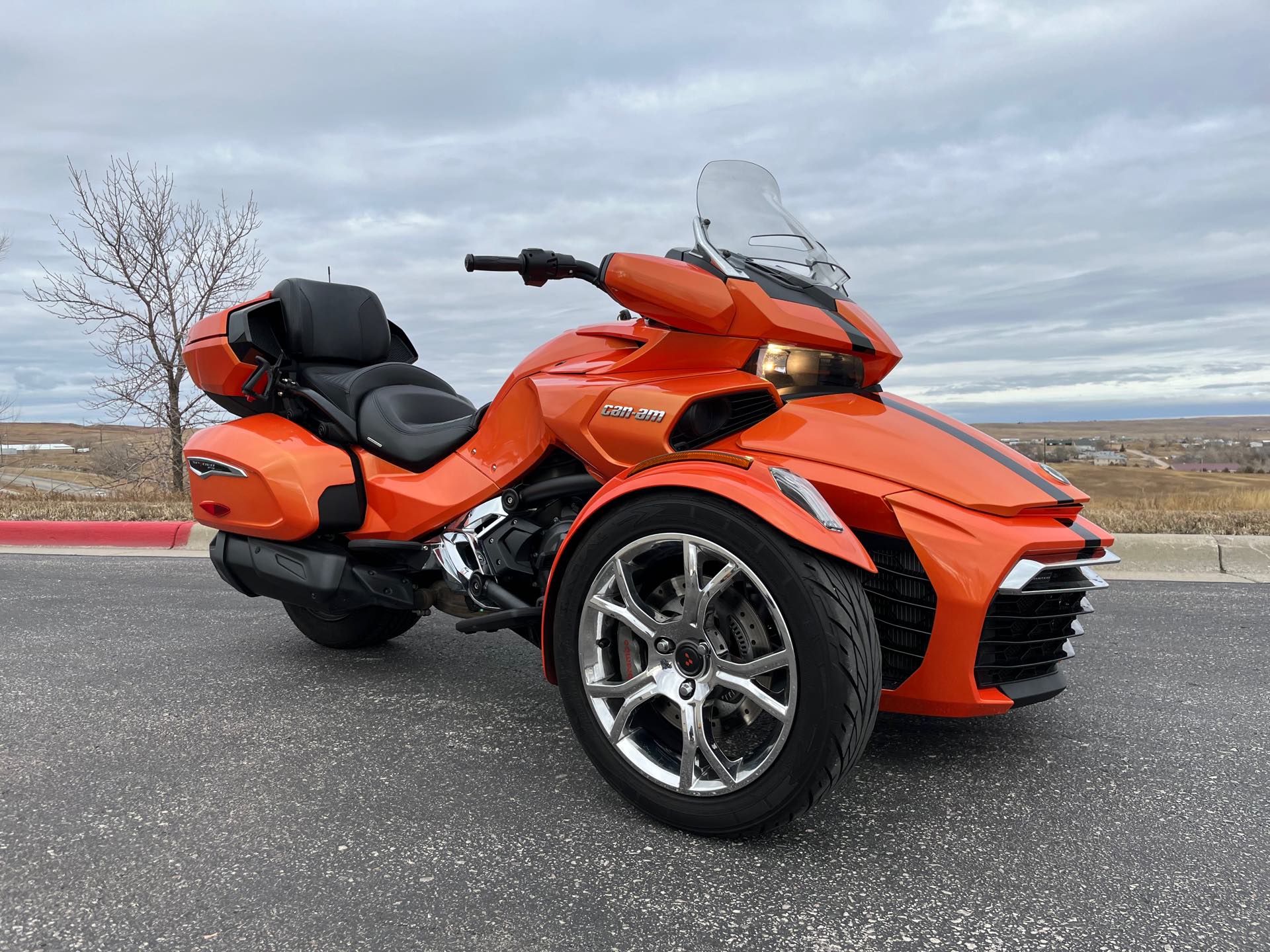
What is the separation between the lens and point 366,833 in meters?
2.12

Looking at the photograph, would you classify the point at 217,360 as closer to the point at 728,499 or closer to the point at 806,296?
the point at 806,296

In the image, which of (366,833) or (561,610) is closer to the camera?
(366,833)

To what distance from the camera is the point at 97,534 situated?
7.20 metres

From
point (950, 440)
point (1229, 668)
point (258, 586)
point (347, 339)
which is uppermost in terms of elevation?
point (347, 339)

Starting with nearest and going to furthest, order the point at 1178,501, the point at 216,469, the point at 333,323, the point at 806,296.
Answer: the point at 806,296 < the point at 216,469 < the point at 333,323 < the point at 1178,501

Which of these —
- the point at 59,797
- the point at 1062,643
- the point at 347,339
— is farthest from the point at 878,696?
the point at 347,339

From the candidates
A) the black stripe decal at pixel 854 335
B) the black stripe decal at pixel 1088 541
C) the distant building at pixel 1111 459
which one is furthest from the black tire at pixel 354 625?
the distant building at pixel 1111 459

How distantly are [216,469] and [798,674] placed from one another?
260cm

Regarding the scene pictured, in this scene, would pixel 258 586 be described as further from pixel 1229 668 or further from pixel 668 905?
pixel 1229 668

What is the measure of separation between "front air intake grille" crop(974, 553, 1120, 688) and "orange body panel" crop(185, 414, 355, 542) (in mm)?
2275

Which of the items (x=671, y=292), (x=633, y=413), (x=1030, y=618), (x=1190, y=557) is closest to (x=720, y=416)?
(x=633, y=413)

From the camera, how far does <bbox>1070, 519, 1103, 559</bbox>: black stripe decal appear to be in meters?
2.27

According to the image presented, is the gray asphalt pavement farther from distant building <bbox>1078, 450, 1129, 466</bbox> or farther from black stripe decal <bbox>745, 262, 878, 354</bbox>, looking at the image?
distant building <bbox>1078, 450, 1129, 466</bbox>

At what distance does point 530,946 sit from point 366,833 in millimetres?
642
